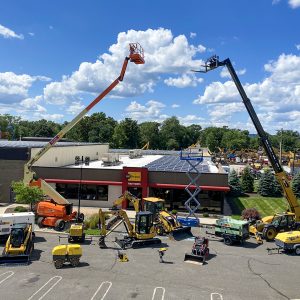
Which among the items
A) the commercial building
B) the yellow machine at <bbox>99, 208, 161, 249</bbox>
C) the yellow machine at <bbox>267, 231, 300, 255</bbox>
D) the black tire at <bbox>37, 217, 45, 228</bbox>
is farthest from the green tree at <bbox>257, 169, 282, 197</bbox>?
the black tire at <bbox>37, 217, 45, 228</bbox>

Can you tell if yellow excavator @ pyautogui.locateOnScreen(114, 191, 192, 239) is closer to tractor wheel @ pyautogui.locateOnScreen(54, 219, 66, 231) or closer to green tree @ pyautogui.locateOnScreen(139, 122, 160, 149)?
tractor wheel @ pyautogui.locateOnScreen(54, 219, 66, 231)

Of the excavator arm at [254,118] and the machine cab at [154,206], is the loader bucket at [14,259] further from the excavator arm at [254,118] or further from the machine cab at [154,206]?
the excavator arm at [254,118]

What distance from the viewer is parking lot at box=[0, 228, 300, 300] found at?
18.4m

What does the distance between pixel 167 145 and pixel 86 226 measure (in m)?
123

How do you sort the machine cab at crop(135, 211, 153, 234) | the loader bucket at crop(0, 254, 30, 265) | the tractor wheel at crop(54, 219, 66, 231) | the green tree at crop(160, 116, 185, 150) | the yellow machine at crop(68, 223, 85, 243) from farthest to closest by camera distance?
the green tree at crop(160, 116, 185, 150) → the tractor wheel at crop(54, 219, 66, 231) → the yellow machine at crop(68, 223, 85, 243) → the machine cab at crop(135, 211, 153, 234) → the loader bucket at crop(0, 254, 30, 265)

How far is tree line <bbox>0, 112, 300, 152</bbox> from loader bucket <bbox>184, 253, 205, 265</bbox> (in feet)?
256

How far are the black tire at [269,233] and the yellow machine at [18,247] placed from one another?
57.3ft

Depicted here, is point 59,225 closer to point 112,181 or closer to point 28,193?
point 28,193

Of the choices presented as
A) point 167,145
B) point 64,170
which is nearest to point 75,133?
point 167,145

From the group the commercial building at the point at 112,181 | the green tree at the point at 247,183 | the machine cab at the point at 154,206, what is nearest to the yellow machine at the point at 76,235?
the machine cab at the point at 154,206

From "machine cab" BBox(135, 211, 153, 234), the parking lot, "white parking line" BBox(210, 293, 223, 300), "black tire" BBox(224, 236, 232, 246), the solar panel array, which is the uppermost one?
the solar panel array

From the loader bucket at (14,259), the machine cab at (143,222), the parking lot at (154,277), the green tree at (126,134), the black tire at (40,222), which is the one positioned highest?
the green tree at (126,134)

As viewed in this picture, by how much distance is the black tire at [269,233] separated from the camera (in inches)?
1179

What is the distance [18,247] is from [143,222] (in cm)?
864
